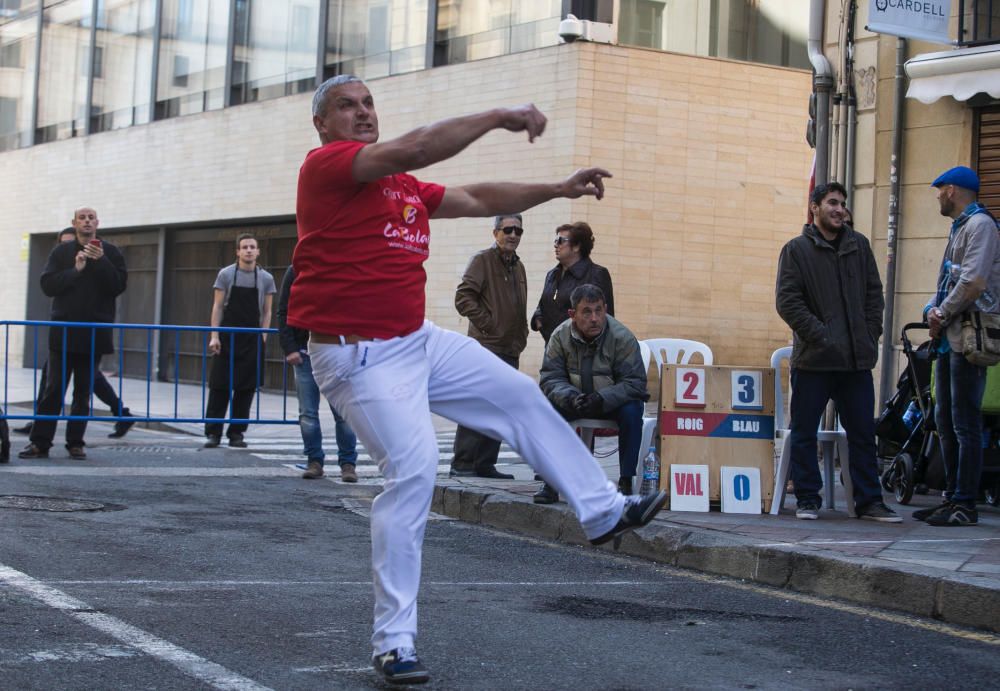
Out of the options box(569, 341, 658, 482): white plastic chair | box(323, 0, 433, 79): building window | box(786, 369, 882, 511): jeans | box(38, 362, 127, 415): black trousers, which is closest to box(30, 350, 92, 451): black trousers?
box(38, 362, 127, 415): black trousers

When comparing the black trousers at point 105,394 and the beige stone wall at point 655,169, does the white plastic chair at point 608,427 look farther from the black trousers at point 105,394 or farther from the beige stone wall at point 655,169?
the beige stone wall at point 655,169

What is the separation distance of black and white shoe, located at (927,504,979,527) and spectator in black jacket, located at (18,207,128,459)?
672cm

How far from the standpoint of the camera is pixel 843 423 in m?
8.54

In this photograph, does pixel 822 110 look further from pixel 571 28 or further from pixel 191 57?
pixel 191 57

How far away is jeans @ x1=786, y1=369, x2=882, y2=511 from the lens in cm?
839

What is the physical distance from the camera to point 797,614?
6.07 metres

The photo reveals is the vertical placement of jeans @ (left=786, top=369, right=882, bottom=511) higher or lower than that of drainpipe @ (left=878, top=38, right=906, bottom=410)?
lower

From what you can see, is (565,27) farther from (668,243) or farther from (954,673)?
(954,673)

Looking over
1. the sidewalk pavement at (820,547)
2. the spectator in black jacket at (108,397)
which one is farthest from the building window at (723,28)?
the sidewalk pavement at (820,547)

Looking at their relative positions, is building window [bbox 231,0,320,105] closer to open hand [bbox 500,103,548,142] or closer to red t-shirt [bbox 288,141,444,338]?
red t-shirt [bbox 288,141,444,338]

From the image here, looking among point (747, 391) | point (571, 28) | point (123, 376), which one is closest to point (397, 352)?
point (747, 391)

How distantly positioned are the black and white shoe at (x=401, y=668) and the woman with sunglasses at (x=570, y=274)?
6042 mm

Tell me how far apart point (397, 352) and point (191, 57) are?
76.9ft

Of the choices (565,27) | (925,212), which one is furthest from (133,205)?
(925,212)
